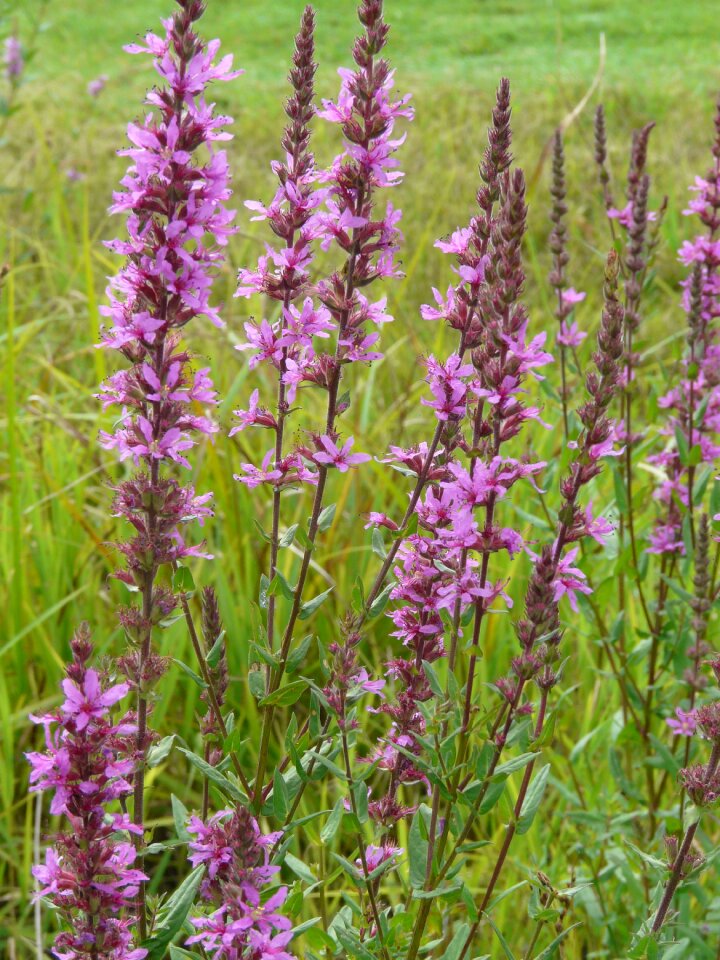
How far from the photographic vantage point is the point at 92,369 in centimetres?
591

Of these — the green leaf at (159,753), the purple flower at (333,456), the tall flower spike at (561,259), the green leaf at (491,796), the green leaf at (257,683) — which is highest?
the tall flower spike at (561,259)

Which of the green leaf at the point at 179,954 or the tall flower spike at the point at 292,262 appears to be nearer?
the green leaf at the point at 179,954

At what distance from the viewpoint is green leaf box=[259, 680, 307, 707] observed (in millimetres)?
1846

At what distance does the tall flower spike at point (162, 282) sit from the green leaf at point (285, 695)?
205 millimetres

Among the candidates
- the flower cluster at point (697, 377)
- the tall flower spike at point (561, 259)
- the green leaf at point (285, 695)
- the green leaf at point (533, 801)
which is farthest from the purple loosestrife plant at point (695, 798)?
→ the tall flower spike at point (561, 259)

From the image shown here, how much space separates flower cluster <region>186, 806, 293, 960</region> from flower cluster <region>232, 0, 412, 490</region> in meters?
0.64

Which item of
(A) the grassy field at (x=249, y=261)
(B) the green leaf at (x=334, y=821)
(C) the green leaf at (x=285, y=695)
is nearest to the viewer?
(C) the green leaf at (x=285, y=695)

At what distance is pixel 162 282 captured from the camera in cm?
174

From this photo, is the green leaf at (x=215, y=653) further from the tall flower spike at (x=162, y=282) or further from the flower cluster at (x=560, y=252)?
the flower cluster at (x=560, y=252)

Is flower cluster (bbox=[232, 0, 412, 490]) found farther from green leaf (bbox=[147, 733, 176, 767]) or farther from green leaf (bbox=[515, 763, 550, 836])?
green leaf (bbox=[515, 763, 550, 836])

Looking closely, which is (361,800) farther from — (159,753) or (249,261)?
(249,261)

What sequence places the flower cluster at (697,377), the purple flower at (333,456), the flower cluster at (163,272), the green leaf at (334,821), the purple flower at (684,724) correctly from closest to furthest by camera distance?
the flower cluster at (163,272), the purple flower at (333,456), the green leaf at (334,821), the purple flower at (684,724), the flower cluster at (697,377)

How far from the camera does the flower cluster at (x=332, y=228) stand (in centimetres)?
190

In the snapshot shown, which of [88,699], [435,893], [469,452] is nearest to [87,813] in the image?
[88,699]
